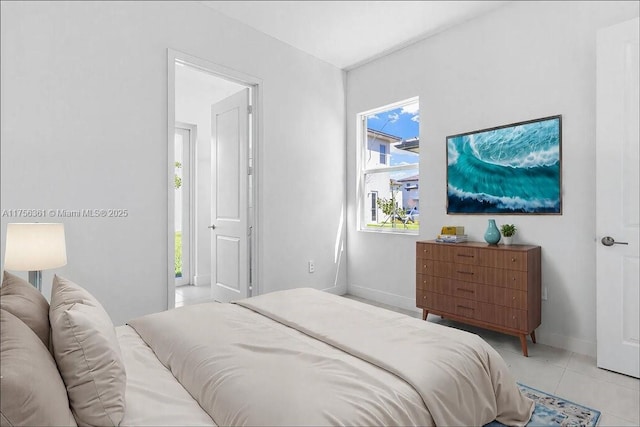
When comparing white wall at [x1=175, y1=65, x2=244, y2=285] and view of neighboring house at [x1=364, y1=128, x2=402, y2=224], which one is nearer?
view of neighboring house at [x1=364, y1=128, x2=402, y2=224]

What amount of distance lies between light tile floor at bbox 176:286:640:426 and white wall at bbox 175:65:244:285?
376 centimetres

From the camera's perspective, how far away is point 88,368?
99 centimetres

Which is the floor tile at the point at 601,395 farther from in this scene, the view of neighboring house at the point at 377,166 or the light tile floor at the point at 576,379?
the view of neighboring house at the point at 377,166

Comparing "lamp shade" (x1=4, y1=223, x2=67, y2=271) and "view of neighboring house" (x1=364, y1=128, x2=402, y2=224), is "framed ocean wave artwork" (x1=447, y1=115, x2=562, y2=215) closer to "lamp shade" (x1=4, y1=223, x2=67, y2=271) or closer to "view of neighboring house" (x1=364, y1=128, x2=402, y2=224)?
"view of neighboring house" (x1=364, y1=128, x2=402, y2=224)

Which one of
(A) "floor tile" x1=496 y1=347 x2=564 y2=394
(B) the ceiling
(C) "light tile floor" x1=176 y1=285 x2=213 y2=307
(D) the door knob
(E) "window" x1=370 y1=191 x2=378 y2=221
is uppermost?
(B) the ceiling

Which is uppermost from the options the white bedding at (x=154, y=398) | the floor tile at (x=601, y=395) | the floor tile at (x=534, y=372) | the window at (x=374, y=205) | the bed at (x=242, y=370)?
the window at (x=374, y=205)

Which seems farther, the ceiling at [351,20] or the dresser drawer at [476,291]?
the ceiling at [351,20]

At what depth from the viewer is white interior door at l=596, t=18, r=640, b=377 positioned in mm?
2336

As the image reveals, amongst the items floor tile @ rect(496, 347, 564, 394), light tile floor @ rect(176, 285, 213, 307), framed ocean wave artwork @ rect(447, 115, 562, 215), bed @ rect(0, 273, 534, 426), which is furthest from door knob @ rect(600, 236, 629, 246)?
light tile floor @ rect(176, 285, 213, 307)

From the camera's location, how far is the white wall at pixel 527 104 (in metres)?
Result: 2.71

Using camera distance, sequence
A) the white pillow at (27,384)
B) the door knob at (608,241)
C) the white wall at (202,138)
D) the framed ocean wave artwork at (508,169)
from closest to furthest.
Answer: the white pillow at (27,384), the door knob at (608,241), the framed ocean wave artwork at (508,169), the white wall at (202,138)

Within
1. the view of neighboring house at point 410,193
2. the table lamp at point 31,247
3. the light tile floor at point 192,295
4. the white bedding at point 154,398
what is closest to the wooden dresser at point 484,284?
the view of neighboring house at point 410,193

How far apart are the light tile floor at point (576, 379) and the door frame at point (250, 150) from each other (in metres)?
2.29

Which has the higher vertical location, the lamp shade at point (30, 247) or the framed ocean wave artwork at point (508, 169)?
the framed ocean wave artwork at point (508, 169)
